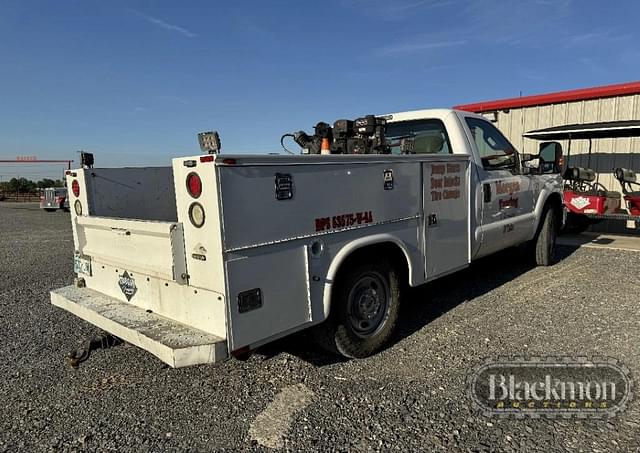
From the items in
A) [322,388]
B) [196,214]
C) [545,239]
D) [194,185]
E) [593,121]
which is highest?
[593,121]

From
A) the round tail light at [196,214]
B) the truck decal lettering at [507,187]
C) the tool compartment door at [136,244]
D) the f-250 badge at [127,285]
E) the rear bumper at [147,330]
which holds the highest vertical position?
the round tail light at [196,214]

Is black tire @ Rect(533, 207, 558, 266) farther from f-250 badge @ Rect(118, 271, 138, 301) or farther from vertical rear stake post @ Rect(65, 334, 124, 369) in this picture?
vertical rear stake post @ Rect(65, 334, 124, 369)

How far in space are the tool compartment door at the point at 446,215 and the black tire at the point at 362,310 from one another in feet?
1.56

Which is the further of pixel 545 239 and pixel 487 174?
pixel 545 239

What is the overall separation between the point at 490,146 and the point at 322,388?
3.39m

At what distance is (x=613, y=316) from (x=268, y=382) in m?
3.47

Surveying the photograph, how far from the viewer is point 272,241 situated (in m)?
2.73

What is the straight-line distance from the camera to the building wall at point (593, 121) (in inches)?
404

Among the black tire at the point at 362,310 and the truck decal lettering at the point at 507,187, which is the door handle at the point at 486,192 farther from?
the black tire at the point at 362,310

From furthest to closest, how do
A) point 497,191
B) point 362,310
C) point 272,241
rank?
point 497,191 → point 362,310 → point 272,241

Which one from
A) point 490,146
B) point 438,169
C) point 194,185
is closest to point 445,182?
point 438,169

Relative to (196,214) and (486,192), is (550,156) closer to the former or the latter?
(486,192)

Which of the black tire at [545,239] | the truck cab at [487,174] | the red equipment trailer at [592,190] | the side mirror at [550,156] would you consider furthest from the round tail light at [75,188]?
the red equipment trailer at [592,190]

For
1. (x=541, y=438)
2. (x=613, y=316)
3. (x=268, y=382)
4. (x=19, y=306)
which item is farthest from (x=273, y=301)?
(x=19, y=306)
